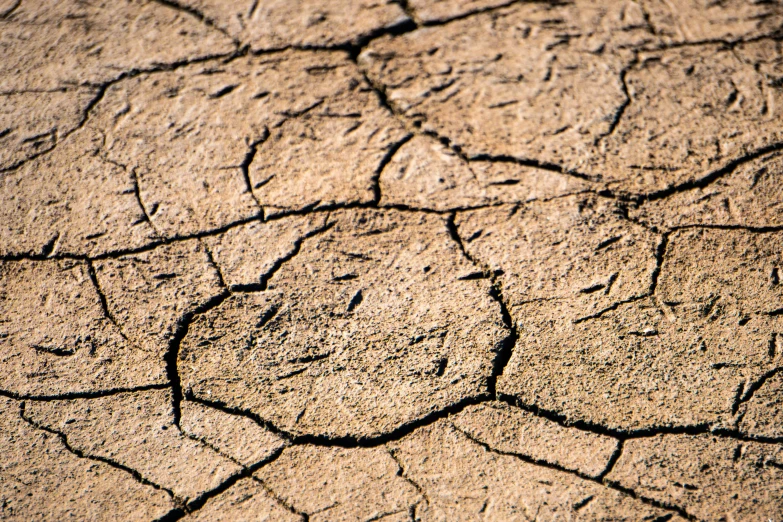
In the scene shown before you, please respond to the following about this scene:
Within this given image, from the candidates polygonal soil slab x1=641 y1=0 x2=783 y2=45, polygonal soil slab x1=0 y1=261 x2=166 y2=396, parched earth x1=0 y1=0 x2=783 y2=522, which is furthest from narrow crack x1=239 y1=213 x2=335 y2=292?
polygonal soil slab x1=641 y1=0 x2=783 y2=45

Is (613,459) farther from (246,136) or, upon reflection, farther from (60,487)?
(246,136)

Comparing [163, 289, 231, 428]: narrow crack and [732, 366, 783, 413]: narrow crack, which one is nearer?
[732, 366, 783, 413]: narrow crack

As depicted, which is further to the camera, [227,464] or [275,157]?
[275,157]

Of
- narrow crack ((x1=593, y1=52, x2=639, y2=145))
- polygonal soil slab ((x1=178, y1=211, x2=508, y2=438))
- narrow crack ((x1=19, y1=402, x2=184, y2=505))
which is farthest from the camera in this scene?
narrow crack ((x1=593, y1=52, x2=639, y2=145))

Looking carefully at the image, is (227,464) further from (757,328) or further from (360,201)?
(757,328)

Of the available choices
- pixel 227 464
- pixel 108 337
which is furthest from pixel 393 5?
pixel 227 464

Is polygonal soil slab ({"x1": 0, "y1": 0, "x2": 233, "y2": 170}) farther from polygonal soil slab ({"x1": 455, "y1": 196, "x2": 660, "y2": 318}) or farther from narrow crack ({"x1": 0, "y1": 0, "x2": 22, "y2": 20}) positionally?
polygonal soil slab ({"x1": 455, "y1": 196, "x2": 660, "y2": 318})

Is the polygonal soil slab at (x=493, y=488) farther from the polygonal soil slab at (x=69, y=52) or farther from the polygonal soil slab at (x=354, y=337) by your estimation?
the polygonal soil slab at (x=69, y=52)

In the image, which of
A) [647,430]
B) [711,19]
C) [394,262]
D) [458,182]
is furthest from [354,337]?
[711,19]
